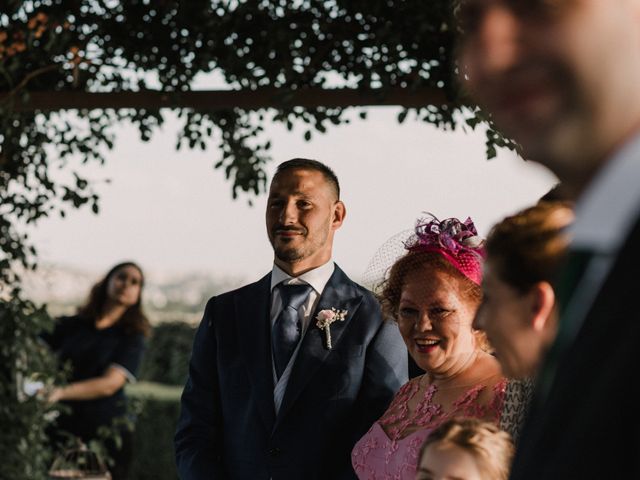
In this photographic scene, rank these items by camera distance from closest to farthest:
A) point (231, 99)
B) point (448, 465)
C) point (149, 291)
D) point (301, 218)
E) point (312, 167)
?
point (448, 465)
point (301, 218)
point (312, 167)
point (231, 99)
point (149, 291)

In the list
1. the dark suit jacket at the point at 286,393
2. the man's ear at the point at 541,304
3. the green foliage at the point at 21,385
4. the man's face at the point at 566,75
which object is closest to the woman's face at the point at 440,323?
the dark suit jacket at the point at 286,393

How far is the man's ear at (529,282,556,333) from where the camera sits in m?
1.45

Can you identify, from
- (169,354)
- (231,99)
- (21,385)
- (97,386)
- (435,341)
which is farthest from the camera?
(169,354)

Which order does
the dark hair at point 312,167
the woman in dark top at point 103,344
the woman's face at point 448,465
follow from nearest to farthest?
1. the woman's face at point 448,465
2. the dark hair at point 312,167
3. the woman in dark top at point 103,344

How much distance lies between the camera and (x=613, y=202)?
0.80 metres

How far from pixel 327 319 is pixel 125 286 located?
334 centimetres

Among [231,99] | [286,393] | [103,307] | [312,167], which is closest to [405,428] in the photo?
[286,393]

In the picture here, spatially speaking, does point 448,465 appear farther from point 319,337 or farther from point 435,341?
point 319,337

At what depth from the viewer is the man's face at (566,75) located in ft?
2.65

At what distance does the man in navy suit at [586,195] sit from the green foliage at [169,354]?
10.6 m

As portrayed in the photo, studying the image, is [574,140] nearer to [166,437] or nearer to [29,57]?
[29,57]

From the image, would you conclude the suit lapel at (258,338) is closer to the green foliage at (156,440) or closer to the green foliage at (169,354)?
the green foliage at (156,440)

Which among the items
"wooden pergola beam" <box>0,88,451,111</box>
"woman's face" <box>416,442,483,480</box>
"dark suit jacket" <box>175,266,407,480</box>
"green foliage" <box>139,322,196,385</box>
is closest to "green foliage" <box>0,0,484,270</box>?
"wooden pergola beam" <box>0,88,451,111</box>

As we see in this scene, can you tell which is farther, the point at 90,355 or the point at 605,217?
the point at 90,355
